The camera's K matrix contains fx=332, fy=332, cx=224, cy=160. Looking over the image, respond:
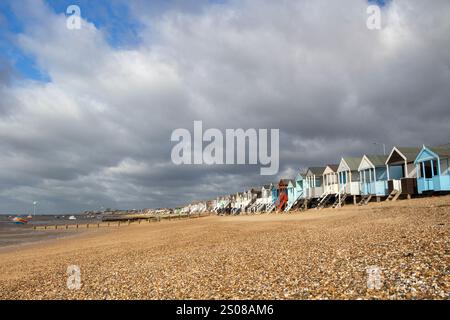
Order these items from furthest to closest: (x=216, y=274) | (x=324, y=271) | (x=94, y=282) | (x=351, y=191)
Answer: (x=351, y=191)
(x=94, y=282)
(x=216, y=274)
(x=324, y=271)

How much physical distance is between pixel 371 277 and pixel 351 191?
3424 centimetres

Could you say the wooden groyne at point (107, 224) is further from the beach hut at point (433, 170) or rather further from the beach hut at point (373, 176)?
the beach hut at point (433, 170)

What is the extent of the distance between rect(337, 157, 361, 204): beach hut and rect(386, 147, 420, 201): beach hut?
472 cm

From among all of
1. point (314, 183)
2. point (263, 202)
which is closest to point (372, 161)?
point (314, 183)

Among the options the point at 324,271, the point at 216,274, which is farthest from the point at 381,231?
the point at 216,274

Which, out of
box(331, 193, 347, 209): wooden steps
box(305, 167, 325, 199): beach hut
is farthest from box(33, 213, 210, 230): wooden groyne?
box(331, 193, 347, 209): wooden steps

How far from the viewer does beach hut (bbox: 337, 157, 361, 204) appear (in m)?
39.3

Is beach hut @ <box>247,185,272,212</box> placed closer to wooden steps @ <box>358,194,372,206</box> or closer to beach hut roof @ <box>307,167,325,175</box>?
beach hut roof @ <box>307,167,325,175</box>

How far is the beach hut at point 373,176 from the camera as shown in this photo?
3506 cm

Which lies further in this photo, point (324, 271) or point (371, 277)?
point (324, 271)

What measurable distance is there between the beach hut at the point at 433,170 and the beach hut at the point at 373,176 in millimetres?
4557

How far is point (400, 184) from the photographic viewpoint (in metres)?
31.0

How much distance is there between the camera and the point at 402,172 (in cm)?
3519
